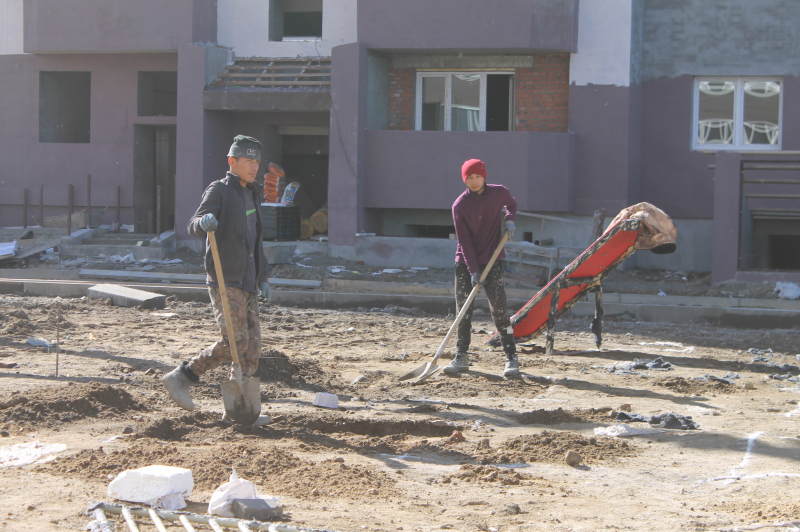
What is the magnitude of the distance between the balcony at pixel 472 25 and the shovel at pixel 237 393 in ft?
38.1

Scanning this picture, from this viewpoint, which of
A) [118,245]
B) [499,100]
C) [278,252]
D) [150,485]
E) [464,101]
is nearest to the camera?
[150,485]

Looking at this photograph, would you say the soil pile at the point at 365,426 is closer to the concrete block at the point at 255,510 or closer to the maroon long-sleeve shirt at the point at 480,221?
the concrete block at the point at 255,510

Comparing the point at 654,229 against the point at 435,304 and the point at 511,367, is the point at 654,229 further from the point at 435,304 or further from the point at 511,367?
the point at 435,304

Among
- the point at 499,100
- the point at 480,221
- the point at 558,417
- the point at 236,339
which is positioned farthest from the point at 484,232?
the point at 499,100

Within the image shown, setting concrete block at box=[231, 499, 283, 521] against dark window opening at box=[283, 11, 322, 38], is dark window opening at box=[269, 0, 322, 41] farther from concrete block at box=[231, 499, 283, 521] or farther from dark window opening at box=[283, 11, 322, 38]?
concrete block at box=[231, 499, 283, 521]

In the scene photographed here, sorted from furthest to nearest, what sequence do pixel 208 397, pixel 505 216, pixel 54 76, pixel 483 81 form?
pixel 54 76 → pixel 483 81 → pixel 505 216 → pixel 208 397

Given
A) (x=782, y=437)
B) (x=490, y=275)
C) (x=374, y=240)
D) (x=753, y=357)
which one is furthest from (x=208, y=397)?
(x=374, y=240)

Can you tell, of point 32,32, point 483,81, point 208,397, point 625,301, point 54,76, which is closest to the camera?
point 208,397

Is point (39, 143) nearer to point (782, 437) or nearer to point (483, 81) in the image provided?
point (483, 81)

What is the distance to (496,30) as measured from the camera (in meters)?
15.9

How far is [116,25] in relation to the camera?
58.2ft

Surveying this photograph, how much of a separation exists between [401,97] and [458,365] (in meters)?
10.6

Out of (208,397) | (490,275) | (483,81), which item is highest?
(483,81)

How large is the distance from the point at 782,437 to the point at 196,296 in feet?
29.9
